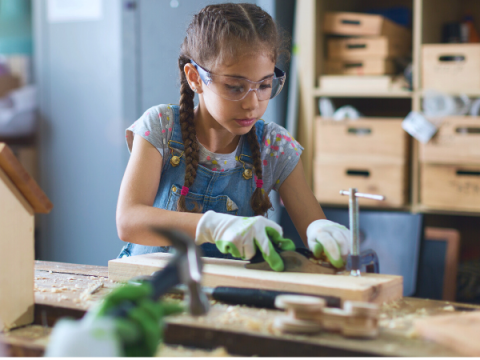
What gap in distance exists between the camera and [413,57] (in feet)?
7.35

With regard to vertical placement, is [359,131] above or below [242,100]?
below

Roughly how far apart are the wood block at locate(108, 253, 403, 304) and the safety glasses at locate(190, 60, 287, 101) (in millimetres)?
394

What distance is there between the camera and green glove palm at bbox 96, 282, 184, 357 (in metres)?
0.53

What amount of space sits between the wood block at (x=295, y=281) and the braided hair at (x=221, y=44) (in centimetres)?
32

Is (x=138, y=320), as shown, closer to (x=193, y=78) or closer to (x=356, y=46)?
(x=193, y=78)

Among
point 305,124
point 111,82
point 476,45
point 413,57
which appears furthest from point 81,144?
point 476,45

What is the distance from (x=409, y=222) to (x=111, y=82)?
1644mm

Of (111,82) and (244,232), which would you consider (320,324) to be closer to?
(244,232)

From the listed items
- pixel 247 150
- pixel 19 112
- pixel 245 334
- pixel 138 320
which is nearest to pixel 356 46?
pixel 247 150

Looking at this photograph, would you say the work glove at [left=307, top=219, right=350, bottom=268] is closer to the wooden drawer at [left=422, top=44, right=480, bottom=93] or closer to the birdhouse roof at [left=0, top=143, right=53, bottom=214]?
the birdhouse roof at [left=0, top=143, right=53, bottom=214]

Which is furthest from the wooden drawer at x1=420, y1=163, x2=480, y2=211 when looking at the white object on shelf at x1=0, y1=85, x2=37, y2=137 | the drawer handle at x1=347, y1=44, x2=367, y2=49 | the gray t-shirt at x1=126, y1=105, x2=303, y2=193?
the white object on shelf at x1=0, y1=85, x2=37, y2=137

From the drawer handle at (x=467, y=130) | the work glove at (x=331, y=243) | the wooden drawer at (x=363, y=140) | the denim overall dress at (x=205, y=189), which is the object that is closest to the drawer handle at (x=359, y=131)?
the wooden drawer at (x=363, y=140)

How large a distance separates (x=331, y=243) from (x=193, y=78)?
1.90 feet

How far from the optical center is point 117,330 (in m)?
0.52
